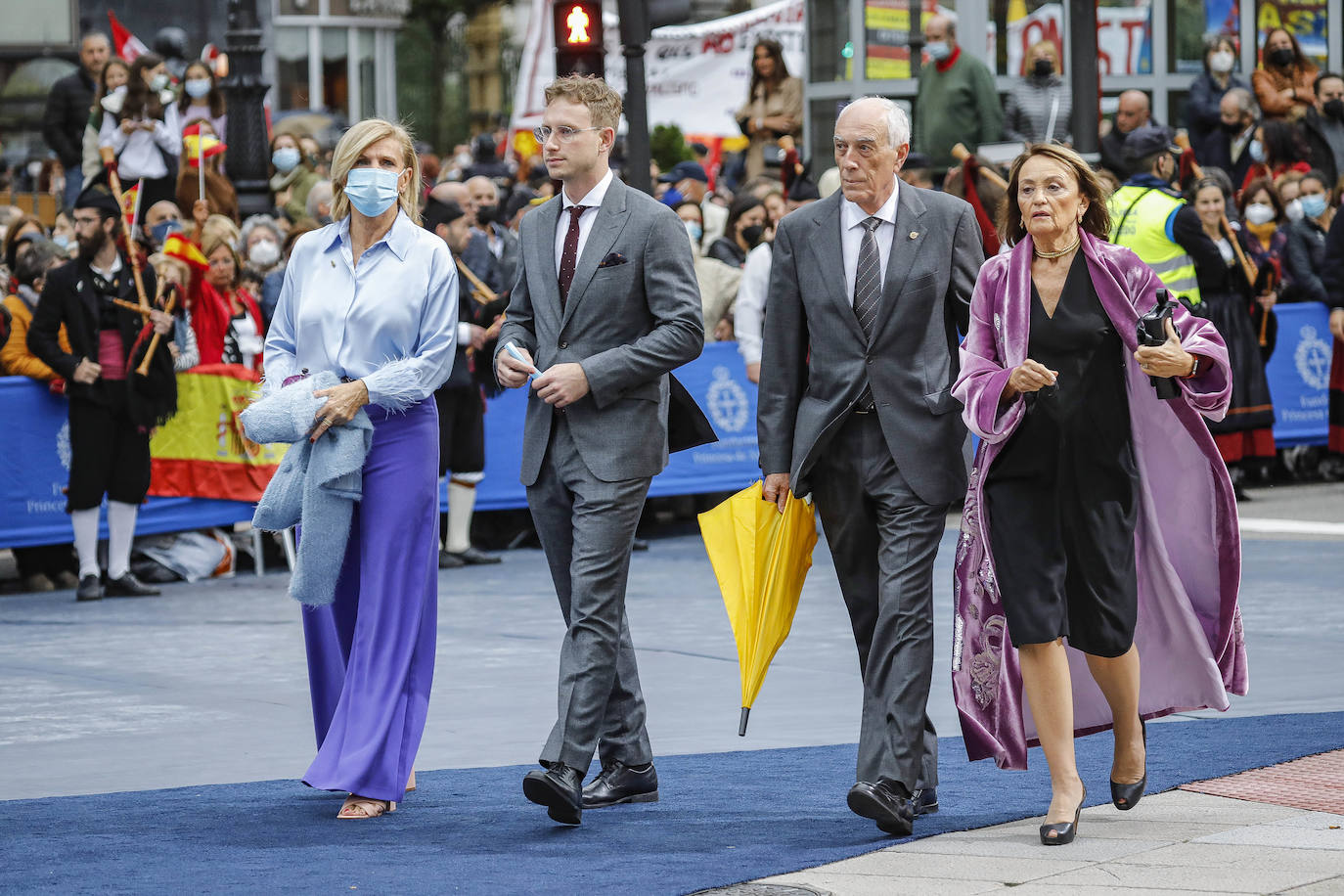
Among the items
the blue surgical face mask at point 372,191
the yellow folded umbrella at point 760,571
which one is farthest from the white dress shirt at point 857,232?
the blue surgical face mask at point 372,191

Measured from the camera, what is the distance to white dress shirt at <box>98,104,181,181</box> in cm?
1622

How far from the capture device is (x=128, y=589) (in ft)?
39.8

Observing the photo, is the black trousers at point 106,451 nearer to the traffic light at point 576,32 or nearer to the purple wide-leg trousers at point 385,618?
the traffic light at point 576,32

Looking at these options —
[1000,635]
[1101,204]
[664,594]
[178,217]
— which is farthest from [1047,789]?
[178,217]

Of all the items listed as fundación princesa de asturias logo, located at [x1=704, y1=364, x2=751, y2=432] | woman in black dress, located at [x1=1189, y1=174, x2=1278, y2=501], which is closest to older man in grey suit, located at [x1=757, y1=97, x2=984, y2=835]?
fundación princesa de asturias logo, located at [x1=704, y1=364, x2=751, y2=432]

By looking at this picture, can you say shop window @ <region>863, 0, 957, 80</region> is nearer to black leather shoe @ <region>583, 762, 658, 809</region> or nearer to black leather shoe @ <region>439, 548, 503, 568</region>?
black leather shoe @ <region>439, 548, 503, 568</region>

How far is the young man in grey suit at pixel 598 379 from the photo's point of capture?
634cm

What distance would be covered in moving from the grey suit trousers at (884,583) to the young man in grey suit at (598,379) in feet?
1.86

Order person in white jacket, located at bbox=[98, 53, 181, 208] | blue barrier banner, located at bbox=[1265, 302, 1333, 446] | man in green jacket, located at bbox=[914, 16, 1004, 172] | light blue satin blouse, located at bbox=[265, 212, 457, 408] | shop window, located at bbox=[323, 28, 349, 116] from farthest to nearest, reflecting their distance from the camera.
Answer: shop window, located at bbox=[323, 28, 349, 116]
man in green jacket, located at bbox=[914, 16, 1004, 172]
blue barrier banner, located at bbox=[1265, 302, 1333, 446]
person in white jacket, located at bbox=[98, 53, 181, 208]
light blue satin blouse, located at bbox=[265, 212, 457, 408]

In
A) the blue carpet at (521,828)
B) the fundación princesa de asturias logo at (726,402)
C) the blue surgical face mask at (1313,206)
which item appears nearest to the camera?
the blue carpet at (521,828)

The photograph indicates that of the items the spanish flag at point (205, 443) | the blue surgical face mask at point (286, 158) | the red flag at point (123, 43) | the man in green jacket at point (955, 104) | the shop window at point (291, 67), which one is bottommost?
the spanish flag at point (205, 443)

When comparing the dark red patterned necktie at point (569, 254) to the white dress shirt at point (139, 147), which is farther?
the white dress shirt at point (139, 147)

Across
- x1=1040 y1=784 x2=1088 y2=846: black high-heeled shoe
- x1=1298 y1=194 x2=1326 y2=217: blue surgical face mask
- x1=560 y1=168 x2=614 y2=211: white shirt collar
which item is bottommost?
x1=1040 y1=784 x2=1088 y2=846: black high-heeled shoe

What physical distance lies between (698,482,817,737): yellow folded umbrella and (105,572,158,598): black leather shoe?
20.8 feet
